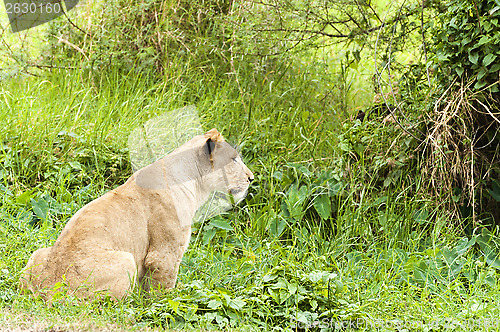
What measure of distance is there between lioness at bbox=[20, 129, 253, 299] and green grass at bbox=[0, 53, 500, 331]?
0.16m

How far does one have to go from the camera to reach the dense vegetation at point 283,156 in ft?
12.3

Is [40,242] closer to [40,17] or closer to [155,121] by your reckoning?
[155,121]

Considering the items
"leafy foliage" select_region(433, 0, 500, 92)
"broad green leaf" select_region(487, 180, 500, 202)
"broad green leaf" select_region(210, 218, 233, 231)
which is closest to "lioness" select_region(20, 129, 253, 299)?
"broad green leaf" select_region(210, 218, 233, 231)

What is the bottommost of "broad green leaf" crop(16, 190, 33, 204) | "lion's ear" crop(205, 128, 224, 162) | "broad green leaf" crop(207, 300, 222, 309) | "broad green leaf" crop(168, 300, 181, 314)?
"broad green leaf" crop(207, 300, 222, 309)

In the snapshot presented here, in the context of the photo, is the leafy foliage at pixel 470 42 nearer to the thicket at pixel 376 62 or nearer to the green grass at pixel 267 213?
the thicket at pixel 376 62

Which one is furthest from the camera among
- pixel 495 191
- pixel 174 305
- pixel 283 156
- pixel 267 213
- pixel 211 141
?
pixel 283 156

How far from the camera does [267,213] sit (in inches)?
210

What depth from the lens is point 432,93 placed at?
5.30 m

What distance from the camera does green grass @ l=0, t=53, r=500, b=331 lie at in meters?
3.64

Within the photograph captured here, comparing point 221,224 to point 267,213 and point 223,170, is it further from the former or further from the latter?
point 223,170

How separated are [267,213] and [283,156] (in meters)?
0.93

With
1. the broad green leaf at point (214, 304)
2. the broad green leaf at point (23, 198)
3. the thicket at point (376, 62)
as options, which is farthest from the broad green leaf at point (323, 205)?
the broad green leaf at point (23, 198)

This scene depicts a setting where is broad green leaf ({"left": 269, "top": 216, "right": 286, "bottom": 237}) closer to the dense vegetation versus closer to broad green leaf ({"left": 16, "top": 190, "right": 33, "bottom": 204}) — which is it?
the dense vegetation

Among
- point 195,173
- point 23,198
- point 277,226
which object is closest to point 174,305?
point 195,173
